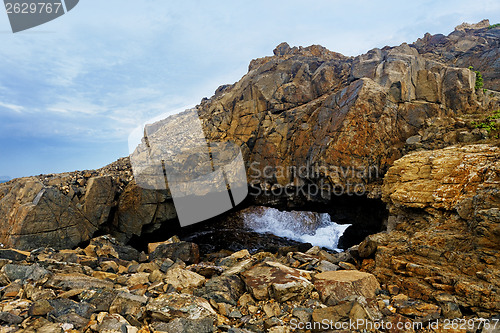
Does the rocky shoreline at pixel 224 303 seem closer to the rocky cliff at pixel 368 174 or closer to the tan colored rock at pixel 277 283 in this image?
the tan colored rock at pixel 277 283

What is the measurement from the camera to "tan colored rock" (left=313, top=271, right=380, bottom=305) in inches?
202

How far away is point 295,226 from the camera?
84.5ft

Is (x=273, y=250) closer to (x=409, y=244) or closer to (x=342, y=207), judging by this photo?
(x=342, y=207)

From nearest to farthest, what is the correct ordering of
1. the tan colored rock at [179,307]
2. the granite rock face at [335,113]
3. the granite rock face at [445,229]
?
1. the tan colored rock at [179,307]
2. the granite rock face at [445,229]
3. the granite rock face at [335,113]

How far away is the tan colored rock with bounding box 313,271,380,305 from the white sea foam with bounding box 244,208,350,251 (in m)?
17.0

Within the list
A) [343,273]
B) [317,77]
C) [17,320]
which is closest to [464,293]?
[343,273]

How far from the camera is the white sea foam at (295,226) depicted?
A: 76.2 ft

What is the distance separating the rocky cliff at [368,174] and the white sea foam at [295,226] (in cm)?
653

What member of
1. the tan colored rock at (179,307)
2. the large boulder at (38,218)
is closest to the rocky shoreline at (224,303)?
the tan colored rock at (179,307)

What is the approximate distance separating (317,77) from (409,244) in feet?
50.3

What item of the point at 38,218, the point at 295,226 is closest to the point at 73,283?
the point at 38,218

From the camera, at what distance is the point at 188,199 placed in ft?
57.6

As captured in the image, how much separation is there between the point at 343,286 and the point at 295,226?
21035mm

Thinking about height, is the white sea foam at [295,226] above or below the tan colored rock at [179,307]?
below
